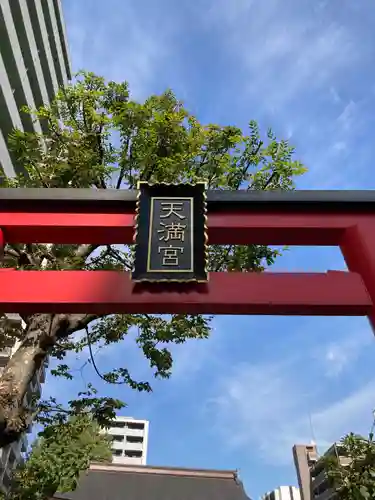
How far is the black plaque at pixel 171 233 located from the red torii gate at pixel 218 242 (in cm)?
12

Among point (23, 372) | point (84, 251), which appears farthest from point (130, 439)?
point (23, 372)

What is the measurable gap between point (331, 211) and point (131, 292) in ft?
7.58

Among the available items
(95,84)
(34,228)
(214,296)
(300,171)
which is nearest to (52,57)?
(95,84)

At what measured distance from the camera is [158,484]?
16344mm

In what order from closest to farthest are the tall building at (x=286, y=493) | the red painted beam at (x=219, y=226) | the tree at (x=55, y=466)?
the red painted beam at (x=219, y=226), the tree at (x=55, y=466), the tall building at (x=286, y=493)

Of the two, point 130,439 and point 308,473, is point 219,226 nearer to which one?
point 308,473

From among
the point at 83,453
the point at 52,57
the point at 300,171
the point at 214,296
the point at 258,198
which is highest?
the point at 52,57

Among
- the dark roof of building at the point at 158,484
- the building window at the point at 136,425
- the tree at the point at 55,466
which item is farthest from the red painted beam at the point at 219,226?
the building window at the point at 136,425

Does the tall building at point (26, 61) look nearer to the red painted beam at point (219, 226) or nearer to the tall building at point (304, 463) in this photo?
the red painted beam at point (219, 226)

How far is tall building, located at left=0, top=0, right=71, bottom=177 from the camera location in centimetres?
1628

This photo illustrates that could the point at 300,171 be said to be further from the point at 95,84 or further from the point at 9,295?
the point at 9,295

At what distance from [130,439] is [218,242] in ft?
223

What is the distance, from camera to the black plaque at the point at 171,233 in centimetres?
400

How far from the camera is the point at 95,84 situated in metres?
8.64
